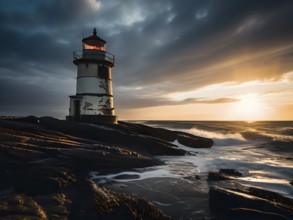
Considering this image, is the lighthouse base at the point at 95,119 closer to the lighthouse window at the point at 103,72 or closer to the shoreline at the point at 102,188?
the lighthouse window at the point at 103,72

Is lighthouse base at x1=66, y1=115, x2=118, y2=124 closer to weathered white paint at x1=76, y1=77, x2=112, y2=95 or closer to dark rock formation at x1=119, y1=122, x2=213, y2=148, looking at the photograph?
dark rock formation at x1=119, y1=122, x2=213, y2=148

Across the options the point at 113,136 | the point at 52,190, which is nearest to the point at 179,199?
the point at 52,190

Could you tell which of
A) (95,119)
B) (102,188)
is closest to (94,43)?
(95,119)

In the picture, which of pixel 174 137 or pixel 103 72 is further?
pixel 103 72

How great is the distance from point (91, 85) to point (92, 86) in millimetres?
115

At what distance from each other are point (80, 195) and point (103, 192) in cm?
55

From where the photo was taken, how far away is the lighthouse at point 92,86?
1880 centimetres

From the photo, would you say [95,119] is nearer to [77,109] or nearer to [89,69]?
[77,109]

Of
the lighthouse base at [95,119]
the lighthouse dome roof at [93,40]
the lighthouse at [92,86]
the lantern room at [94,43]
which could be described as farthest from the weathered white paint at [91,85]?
the lighthouse dome roof at [93,40]

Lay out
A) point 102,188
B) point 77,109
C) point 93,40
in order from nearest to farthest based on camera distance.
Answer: point 102,188
point 93,40
point 77,109

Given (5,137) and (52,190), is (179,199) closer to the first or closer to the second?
(52,190)

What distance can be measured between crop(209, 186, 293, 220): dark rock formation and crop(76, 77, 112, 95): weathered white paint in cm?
1478

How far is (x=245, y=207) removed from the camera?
16.8 ft

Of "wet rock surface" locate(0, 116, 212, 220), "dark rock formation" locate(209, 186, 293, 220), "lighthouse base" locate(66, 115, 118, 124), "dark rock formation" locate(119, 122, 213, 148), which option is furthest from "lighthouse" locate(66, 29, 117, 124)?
"dark rock formation" locate(209, 186, 293, 220)
